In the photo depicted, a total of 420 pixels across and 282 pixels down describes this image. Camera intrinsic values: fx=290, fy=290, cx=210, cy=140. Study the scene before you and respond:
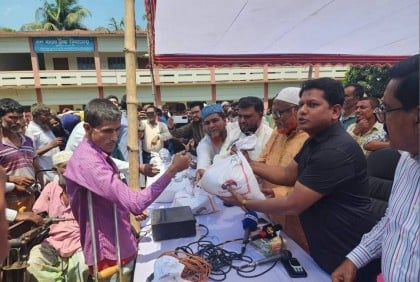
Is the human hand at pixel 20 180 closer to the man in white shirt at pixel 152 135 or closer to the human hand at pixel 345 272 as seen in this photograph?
the man in white shirt at pixel 152 135

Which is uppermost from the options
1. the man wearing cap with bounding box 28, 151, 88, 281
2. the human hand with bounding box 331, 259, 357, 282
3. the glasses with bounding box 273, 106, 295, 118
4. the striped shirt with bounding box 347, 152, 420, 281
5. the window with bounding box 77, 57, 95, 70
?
the window with bounding box 77, 57, 95, 70

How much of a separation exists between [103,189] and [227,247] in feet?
2.65

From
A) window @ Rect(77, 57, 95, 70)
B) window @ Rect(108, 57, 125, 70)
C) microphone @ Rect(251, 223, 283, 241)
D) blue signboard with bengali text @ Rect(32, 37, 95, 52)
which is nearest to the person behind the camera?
microphone @ Rect(251, 223, 283, 241)

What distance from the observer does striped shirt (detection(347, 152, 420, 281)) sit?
969mm

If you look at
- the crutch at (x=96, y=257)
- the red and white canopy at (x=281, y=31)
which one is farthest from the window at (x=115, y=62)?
the crutch at (x=96, y=257)

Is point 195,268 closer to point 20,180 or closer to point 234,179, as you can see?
point 234,179

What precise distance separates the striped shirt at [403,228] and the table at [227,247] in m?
0.40

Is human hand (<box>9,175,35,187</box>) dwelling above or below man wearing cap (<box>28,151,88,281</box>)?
above

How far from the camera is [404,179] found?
112cm

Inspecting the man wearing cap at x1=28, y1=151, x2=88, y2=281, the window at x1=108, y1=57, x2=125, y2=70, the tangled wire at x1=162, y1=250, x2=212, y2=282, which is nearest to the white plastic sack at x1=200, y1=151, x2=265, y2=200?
the tangled wire at x1=162, y1=250, x2=212, y2=282

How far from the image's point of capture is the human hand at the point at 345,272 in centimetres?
127

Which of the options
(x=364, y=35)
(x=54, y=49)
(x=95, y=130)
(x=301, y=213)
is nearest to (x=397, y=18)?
(x=364, y=35)

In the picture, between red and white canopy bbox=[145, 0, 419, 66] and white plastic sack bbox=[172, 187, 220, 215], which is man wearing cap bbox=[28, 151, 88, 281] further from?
red and white canopy bbox=[145, 0, 419, 66]

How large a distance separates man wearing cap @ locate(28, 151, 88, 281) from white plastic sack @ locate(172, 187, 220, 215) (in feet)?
2.85
